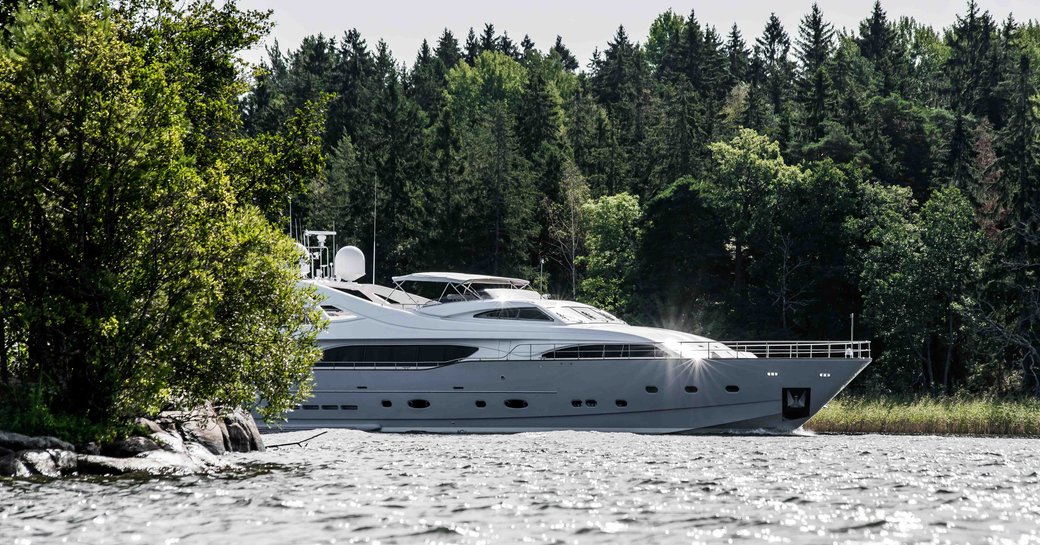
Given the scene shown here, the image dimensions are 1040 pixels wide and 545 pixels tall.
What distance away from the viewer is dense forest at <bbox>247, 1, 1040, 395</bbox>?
4472cm

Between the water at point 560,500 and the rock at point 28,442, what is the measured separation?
117 cm

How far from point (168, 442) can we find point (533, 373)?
10523 millimetres

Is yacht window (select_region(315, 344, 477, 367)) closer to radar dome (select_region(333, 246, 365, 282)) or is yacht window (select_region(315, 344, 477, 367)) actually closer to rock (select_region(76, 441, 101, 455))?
radar dome (select_region(333, 246, 365, 282))

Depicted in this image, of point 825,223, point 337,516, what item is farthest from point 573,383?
point 825,223

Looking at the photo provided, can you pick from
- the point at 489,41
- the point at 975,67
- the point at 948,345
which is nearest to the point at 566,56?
the point at 489,41

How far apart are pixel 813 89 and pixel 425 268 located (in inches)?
900

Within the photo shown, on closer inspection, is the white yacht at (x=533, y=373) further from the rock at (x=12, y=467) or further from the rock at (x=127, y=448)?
the rock at (x=12, y=467)

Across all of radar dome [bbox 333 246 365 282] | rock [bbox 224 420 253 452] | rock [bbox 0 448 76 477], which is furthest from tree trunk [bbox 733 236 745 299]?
rock [bbox 0 448 76 477]

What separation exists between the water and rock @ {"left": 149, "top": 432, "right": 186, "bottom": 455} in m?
1.06

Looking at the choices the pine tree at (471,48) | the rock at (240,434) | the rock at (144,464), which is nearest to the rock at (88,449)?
the rock at (144,464)

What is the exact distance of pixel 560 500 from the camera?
490 inches

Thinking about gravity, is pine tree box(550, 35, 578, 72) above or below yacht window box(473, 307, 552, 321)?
above

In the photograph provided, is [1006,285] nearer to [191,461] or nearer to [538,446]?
[538,446]

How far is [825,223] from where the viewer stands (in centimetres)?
5025
